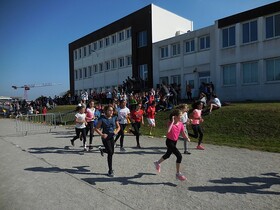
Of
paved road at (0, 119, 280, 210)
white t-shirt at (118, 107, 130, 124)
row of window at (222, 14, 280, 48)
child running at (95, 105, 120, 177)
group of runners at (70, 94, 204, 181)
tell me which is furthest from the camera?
row of window at (222, 14, 280, 48)

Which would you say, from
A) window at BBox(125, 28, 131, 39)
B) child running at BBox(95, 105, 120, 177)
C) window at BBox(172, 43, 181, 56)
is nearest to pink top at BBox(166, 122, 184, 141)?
child running at BBox(95, 105, 120, 177)

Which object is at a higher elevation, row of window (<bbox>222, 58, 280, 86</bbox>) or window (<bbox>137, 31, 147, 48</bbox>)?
window (<bbox>137, 31, 147, 48</bbox>)

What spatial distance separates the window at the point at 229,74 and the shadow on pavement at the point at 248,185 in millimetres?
20654

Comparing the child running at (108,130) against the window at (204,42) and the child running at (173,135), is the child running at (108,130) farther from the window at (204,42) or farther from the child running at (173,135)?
the window at (204,42)

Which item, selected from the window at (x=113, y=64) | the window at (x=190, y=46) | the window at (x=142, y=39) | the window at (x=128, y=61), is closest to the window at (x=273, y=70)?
the window at (x=190, y=46)

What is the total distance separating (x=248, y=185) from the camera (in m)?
6.45

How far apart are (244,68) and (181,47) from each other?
26.0 ft

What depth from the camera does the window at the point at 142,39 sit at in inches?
1462

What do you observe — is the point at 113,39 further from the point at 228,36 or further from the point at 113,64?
the point at 228,36

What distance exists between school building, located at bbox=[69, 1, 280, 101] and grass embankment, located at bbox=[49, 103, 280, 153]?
8.24 meters

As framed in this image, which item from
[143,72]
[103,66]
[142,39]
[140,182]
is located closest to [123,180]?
[140,182]

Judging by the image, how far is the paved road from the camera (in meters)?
5.50

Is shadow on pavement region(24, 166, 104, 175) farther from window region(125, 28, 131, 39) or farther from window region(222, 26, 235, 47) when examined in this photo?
window region(125, 28, 131, 39)

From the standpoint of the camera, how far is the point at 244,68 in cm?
2603
